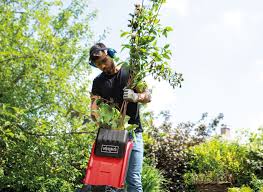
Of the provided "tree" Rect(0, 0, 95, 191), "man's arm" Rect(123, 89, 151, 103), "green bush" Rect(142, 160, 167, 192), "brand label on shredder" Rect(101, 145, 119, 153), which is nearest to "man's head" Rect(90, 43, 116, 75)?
"man's arm" Rect(123, 89, 151, 103)

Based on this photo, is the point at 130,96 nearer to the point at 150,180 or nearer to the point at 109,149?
the point at 109,149

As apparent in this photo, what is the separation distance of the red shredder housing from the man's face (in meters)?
0.62

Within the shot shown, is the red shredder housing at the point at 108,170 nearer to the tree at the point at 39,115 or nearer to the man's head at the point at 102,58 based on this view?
the man's head at the point at 102,58

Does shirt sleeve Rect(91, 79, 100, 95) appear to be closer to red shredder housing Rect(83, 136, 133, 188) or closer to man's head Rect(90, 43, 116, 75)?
man's head Rect(90, 43, 116, 75)

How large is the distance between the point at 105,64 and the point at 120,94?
251 mm

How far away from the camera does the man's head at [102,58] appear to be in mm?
3432

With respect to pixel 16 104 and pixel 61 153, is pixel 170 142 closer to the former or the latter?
pixel 61 153

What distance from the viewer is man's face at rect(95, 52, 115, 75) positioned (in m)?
3.47

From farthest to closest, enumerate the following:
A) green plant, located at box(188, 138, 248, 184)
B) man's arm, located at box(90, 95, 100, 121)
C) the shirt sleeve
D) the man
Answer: green plant, located at box(188, 138, 248, 184) < the shirt sleeve < man's arm, located at box(90, 95, 100, 121) < the man

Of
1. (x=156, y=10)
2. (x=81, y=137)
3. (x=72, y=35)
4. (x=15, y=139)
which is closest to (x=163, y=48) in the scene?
(x=156, y=10)

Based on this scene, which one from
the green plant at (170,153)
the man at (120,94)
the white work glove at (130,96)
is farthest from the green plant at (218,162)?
the white work glove at (130,96)

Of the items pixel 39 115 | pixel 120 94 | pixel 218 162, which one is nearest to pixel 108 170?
pixel 120 94

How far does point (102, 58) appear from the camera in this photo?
11.4 feet

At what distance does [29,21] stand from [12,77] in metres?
1.21
